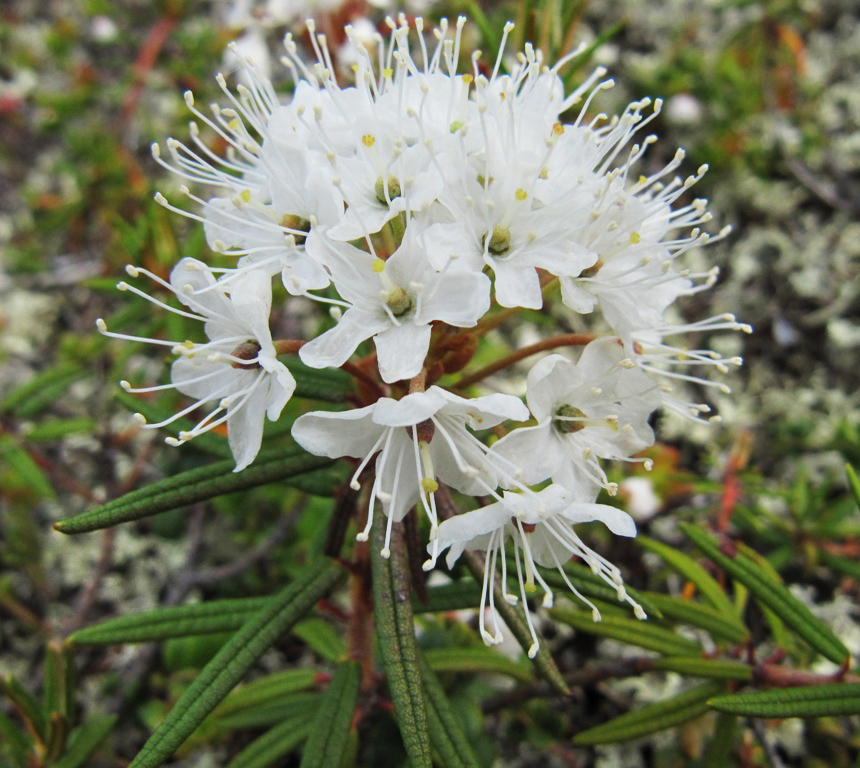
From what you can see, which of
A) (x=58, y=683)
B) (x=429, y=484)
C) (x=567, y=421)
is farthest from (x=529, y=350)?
(x=58, y=683)

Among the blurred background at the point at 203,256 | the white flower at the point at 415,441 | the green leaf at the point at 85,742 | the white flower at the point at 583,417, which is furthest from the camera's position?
the blurred background at the point at 203,256

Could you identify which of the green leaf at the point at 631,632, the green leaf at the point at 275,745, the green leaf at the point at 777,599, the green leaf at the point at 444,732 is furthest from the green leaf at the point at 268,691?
the green leaf at the point at 777,599

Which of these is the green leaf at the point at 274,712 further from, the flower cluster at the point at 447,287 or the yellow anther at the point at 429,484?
the yellow anther at the point at 429,484

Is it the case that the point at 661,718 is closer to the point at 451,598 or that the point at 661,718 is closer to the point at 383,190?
the point at 451,598

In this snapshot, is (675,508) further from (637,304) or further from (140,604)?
(140,604)

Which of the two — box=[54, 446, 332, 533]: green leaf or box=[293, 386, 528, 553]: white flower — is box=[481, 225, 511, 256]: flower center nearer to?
box=[293, 386, 528, 553]: white flower

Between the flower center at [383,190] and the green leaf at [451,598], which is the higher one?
the flower center at [383,190]
